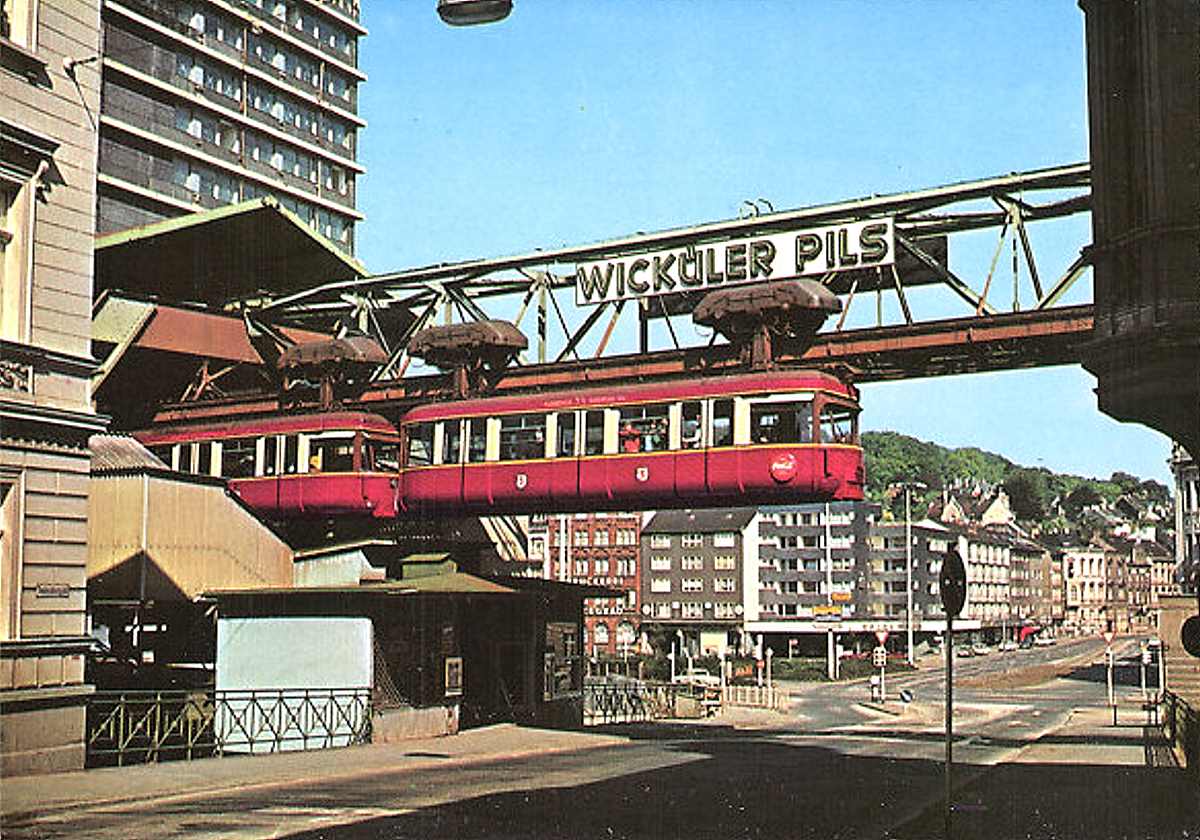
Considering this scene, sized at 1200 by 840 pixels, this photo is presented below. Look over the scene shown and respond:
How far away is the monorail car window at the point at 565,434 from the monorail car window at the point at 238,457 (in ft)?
32.0

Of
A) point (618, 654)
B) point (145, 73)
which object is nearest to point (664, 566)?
point (618, 654)

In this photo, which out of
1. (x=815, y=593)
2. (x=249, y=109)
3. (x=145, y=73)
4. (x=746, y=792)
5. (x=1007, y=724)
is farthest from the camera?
(x=815, y=593)

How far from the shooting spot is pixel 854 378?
3406 centimetres

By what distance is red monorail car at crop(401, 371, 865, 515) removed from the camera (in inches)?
1228

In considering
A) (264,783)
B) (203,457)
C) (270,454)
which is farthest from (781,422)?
(203,457)

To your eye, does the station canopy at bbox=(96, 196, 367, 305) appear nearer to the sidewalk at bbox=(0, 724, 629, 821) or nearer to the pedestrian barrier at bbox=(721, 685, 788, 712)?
the sidewalk at bbox=(0, 724, 629, 821)

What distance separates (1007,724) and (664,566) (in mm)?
74745

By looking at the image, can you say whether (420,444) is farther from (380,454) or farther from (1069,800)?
(1069,800)

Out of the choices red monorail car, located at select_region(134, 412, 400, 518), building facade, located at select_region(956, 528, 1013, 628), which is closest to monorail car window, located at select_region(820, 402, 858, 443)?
red monorail car, located at select_region(134, 412, 400, 518)

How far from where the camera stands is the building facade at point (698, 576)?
133375 mm

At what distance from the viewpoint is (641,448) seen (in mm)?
33406

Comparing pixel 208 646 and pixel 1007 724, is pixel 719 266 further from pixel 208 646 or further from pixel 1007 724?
pixel 1007 724

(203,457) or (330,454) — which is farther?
(203,457)

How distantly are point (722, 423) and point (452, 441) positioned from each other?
779 centimetres
